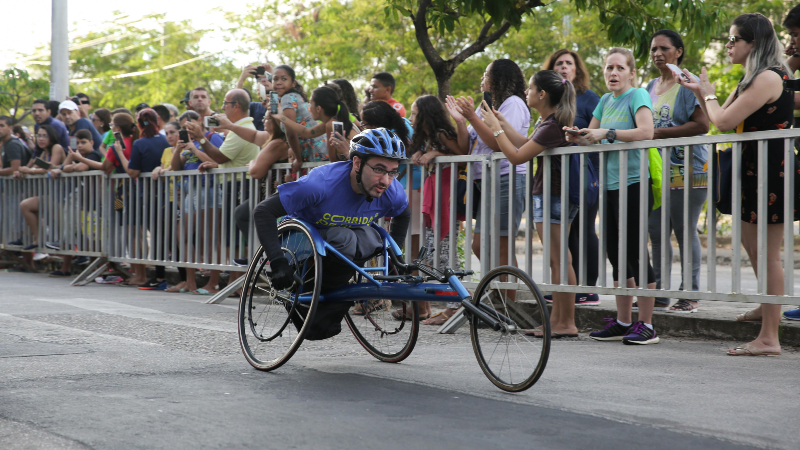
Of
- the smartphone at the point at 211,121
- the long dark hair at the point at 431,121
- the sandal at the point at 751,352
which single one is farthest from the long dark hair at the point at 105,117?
the sandal at the point at 751,352

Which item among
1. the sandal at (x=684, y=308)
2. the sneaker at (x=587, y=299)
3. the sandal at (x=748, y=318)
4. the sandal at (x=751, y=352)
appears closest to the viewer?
the sandal at (x=751, y=352)

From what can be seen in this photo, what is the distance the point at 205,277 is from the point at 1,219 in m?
4.81

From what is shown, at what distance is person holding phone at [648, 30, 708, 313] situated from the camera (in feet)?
20.7

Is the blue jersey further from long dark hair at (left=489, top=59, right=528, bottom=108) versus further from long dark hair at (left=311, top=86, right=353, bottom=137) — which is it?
long dark hair at (left=311, top=86, right=353, bottom=137)

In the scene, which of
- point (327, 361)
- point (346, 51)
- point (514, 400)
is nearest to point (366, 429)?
point (514, 400)

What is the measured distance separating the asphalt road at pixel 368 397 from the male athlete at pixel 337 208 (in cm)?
54

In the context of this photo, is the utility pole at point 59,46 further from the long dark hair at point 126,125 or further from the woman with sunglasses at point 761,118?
the woman with sunglasses at point 761,118

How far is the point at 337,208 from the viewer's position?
525 cm

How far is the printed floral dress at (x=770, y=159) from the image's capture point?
5.59 meters

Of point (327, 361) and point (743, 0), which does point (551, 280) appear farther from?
point (743, 0)

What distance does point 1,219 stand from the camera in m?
14.2

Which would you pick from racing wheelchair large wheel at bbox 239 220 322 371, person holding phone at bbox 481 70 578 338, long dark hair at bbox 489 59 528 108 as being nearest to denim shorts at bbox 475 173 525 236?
person holding phone at bbox 481 70 578 338

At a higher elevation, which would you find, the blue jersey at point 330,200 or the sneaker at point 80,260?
the blue jersey at point 330,200

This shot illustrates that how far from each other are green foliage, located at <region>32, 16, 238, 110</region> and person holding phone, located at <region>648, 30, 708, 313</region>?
28582 millimetres
